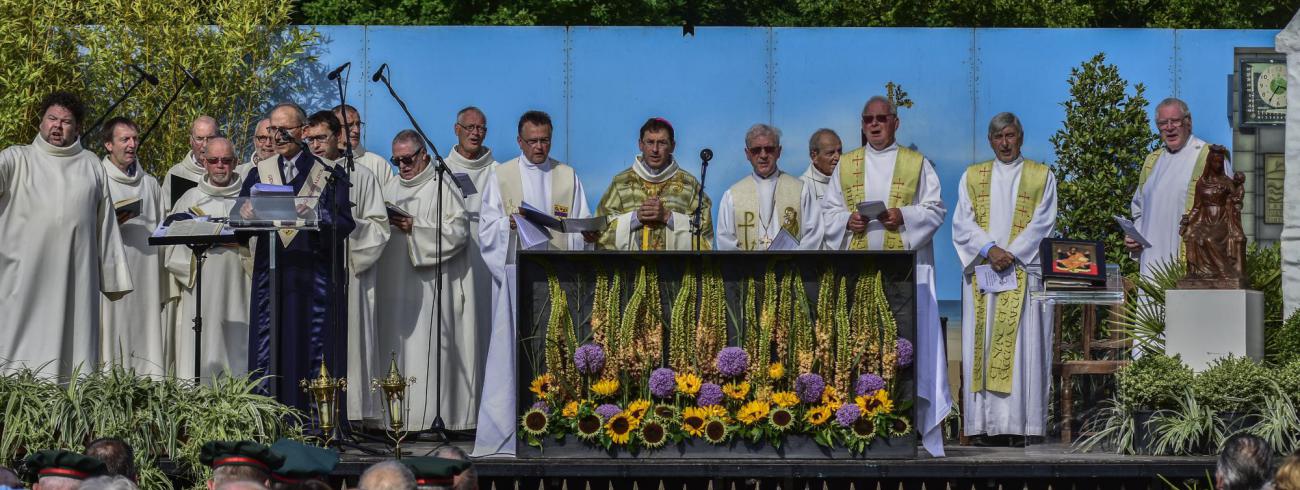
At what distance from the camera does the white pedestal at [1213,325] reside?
10625 mm

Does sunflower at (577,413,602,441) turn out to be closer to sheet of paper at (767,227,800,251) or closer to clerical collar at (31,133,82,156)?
sheet of paper at (767,227,800,251)

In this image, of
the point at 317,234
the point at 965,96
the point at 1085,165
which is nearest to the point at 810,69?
the point at 965,96

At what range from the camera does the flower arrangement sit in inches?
382

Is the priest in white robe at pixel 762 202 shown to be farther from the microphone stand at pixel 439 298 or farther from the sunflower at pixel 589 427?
the sunflower at pixel 589 427

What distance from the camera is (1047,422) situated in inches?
460

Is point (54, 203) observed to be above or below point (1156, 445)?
above

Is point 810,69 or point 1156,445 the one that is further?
point 810,69

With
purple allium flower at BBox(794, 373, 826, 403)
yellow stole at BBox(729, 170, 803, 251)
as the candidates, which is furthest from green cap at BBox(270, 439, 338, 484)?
yellow stole at BBox(729, 170, 803, 251)

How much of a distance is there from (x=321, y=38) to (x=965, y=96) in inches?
188


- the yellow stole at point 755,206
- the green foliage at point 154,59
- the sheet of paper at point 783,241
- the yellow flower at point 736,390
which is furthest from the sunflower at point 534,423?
the green foliage at point 154,59

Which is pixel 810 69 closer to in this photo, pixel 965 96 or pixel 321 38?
pixel 965 96

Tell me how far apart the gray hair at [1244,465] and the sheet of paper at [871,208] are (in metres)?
4.13

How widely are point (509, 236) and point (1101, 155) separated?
5.06 meters

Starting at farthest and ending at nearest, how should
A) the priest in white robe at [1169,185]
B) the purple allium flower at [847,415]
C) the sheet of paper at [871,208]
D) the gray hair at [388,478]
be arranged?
the priest in white robe at [1169,185]
the sheet of paper at [871,208]
the purple allium flower at [847,415]
the gray hair at [388,478]
